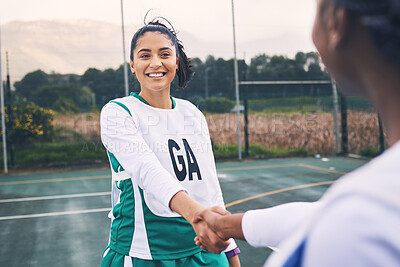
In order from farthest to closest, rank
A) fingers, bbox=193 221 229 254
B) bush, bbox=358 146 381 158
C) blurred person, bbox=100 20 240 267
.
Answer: bush, bbox=358 146 381 158, blurred person, bbox=100 20 240 267, fingers, bbox=193 221 229 254

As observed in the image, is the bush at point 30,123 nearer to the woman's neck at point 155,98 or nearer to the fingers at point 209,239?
the woman's neck at point 155,98

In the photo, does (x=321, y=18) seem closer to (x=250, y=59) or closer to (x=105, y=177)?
(x=105, y=177)

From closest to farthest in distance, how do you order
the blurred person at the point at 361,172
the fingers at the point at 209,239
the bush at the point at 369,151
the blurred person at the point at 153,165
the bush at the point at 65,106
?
1. the blurred person at the point at 361,172
2. the fingers at the point at 209,239
3. the blurred person at the point at 153,165
4. the bush at the point at 65,106
5. the bush at the point at 369,151

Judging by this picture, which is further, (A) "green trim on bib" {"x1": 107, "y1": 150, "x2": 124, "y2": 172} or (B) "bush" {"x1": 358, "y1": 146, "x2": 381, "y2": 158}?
(B) "bush" {"x1": 358, "y1": 146, "x2": 381, "y2": 158}

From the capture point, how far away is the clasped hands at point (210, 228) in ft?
4.49

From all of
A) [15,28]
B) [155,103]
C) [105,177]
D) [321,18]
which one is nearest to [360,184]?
[321,18]

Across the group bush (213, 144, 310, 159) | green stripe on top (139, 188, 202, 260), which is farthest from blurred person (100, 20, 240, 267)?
bush (213, 144, 310, 159)

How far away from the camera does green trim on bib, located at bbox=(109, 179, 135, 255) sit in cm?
176

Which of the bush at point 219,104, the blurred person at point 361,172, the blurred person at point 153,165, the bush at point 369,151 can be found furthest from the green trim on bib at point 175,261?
the bush at point 369,151

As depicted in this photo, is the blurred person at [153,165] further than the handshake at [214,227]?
Yes

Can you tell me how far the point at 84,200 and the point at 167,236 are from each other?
6.04 metres

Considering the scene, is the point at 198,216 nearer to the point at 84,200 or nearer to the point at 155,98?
the point at 155,98

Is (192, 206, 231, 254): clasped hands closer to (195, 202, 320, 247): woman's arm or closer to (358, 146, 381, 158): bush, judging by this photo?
(195, 202, 320, 247): woman's arm

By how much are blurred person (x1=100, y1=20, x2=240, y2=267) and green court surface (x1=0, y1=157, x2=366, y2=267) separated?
2760 millimetres
